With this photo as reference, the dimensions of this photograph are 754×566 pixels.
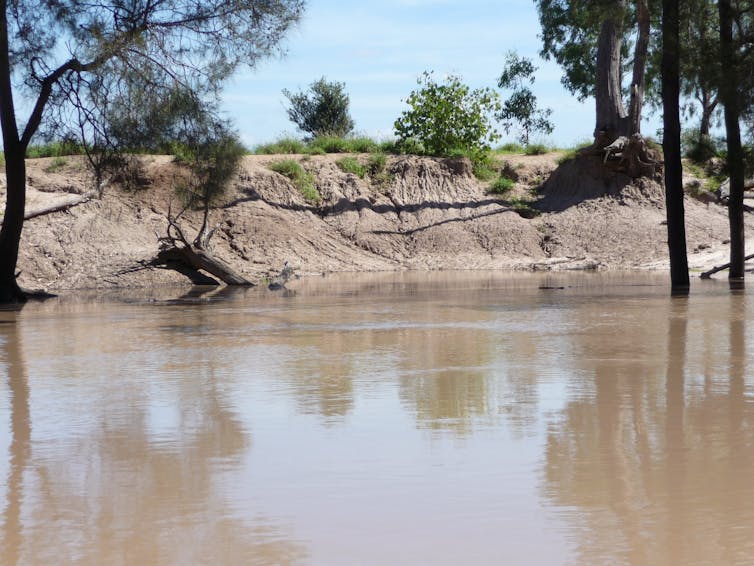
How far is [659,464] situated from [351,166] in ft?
101

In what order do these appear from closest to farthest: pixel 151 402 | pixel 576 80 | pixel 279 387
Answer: pixel 151 402, pixel 279 387, pixel 576 80

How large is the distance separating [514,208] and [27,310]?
21452 mm

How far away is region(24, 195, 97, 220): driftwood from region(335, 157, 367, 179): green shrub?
33.6 ft

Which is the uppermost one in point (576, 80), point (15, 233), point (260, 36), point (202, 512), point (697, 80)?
point (576, 80)

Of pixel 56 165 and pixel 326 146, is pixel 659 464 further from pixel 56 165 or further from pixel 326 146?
pixel 326 146

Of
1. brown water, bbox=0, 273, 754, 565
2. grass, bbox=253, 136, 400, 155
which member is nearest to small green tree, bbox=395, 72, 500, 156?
grass, bbox=253, 136, 400, 155

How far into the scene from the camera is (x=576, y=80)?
145 ft

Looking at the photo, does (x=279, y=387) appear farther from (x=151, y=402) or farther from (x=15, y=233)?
(x=15, y=233)

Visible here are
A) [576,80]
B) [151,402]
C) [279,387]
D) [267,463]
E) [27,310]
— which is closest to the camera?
[267,463]

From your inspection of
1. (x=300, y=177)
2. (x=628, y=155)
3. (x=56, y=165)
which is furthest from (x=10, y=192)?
(x=628, y=155)

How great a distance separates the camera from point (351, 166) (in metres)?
35.3

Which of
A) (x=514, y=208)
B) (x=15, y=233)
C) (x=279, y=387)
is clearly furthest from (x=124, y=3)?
(x=514, y=208)

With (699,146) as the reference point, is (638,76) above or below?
above

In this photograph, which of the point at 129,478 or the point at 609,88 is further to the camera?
the point at 609,88
